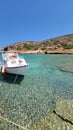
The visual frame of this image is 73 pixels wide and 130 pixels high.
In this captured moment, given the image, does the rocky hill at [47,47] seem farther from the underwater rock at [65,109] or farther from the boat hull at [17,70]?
the underwater rock at [65,109]

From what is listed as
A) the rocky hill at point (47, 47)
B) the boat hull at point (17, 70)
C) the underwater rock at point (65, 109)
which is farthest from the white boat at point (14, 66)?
the rocky hill at point (47, 47)

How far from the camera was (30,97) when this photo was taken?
12195 millimetres

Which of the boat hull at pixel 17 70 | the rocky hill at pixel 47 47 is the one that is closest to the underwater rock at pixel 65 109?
the boat hull at pixel 17 70

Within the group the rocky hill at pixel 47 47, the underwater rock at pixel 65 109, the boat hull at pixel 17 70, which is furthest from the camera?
the rocky hill at pixel 47 47

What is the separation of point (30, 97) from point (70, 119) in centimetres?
426

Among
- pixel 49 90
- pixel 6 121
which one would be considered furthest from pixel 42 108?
pixel 49 90

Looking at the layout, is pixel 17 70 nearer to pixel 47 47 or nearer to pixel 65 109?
pixel 65 109

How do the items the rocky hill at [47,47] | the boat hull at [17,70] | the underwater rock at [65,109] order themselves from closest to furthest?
1. the underwater rock at [65,109]
2. the boat hull at [17,70]
3. the rocky hill at [47,47]

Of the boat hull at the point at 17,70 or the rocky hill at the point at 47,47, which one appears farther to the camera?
the rocky hill at the point at 47,47

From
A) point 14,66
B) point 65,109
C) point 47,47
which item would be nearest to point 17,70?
point 14,66

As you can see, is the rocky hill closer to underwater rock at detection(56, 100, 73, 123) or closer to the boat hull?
the boat hull

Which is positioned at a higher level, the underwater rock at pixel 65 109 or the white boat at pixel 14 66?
the white boat at pixel 14 66

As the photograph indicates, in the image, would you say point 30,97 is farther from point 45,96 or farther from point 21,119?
point 21,119

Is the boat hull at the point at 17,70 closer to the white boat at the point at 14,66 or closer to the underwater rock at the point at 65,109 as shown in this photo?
the white boat at the point at 14,66
